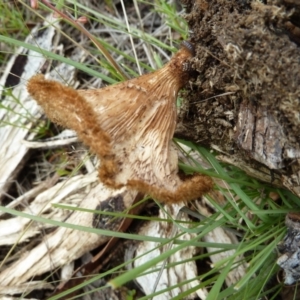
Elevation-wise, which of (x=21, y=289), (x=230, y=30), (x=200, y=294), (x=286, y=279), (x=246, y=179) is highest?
(x=230, y=30)

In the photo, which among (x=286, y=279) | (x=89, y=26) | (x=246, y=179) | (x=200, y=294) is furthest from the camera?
(x=89, y=26)

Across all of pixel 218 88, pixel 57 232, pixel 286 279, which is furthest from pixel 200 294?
pixel 218 88

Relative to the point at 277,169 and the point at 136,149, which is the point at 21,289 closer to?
the point at 136,149

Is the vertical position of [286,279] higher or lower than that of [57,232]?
lower
